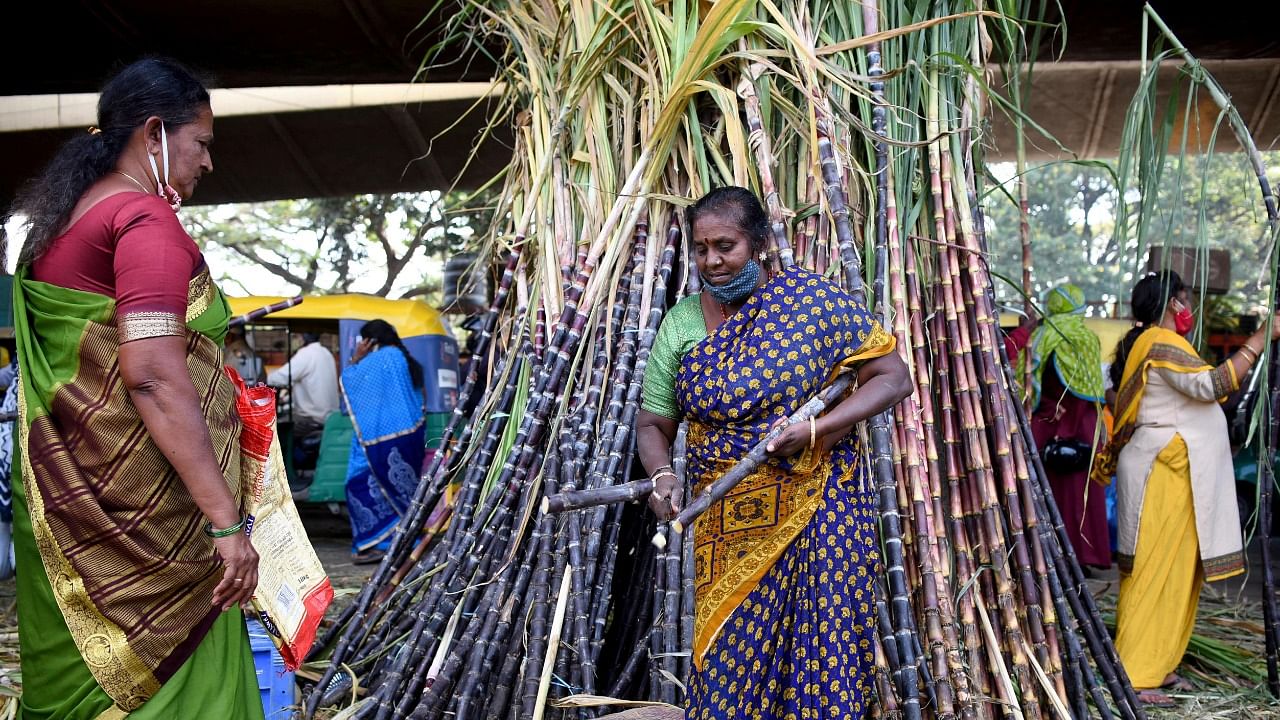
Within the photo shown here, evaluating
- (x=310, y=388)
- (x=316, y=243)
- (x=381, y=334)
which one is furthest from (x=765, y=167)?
(x=316, y=243)

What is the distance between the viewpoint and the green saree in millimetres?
1861

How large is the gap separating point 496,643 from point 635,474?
0.63 meters

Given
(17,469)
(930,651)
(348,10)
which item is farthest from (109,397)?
(348,10)

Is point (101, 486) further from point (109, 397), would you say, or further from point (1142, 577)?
point (1142, 577)

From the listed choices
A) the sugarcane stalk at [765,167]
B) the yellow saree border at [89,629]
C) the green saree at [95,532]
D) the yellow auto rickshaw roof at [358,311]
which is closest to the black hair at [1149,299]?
the sugarcane stalk at [765,167]

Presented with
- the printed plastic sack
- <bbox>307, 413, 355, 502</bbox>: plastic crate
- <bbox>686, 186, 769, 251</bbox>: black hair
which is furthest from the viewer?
<bbox>307, 413, 355, 502</bbox>: plastic crate

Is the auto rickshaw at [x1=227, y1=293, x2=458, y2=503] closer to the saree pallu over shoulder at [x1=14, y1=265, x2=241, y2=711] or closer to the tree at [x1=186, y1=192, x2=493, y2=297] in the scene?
the saree pallu over shoulder at [x1=14, y1=265, x2=241, y2=711]

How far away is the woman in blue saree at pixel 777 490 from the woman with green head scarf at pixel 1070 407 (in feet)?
10.8

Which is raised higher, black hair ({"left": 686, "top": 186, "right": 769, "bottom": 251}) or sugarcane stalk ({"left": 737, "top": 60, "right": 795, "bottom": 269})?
sugarcane stalk ({"left": 737, "top": 60, "right": 795, "bottom": 269})

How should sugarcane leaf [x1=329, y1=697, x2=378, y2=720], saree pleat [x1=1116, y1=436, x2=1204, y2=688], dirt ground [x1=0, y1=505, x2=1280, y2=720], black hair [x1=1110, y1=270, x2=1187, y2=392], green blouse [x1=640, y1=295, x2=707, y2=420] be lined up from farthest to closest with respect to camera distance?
black hair [x1=1110, y1=270, x2=1187, y2=392], saree pleat [x1=1116, y1=436, x2=1204, y2=688], dirt ground [x1=0, y1=505, x2=1280, y2=720], sugarcane leaf [x1=329, y1=697, x2=378, y2=720], green blouse [x1=640, y1=295, x2=707, y2=420]

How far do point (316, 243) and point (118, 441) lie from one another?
1630cm

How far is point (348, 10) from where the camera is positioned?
484 cm

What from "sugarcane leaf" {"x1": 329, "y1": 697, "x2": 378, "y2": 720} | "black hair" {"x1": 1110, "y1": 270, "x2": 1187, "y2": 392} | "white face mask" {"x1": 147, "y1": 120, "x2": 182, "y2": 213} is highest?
"black hair" {"x1": 1110, "y1": 270, "x2": 1187, "y2": 392}

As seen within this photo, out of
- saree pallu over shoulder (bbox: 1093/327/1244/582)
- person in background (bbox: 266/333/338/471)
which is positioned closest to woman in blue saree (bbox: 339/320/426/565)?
person in background (bbox: 266/333/338/471)
